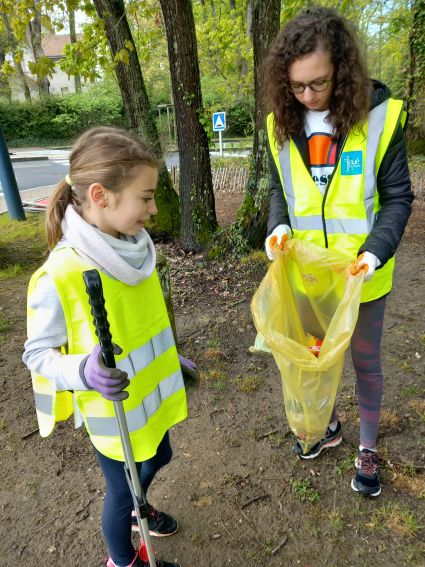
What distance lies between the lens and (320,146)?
1.80 metres

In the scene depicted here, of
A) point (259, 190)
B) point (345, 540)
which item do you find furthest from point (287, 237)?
point (259, 190)

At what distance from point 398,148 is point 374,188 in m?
0.17

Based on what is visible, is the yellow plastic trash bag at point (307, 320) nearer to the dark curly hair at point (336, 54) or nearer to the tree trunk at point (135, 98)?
the dark curly hair at point (336, 54)

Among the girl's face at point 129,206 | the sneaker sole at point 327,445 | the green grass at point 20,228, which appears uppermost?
the girl's face at point 129,206

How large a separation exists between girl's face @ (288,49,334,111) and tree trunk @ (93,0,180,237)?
3605 millimetres

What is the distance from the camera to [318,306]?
203 cm

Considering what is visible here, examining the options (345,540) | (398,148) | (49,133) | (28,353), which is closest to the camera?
(28,353)

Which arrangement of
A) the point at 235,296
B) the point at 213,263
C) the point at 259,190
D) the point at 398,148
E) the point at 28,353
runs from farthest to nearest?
the point at 213,263 → the point at 259,190 → the point at 235,296 → the point at 398,148 → the point at 28,353

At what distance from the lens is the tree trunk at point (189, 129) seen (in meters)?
4.66

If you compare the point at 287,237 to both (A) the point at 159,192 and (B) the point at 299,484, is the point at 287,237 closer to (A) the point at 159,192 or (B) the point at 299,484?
(B) the point at 299,484

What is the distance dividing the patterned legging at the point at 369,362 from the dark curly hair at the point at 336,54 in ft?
2.51

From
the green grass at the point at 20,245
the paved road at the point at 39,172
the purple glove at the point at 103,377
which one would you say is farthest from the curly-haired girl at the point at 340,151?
the paved road at the point at 39,172

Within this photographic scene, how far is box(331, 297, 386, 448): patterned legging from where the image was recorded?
1.87 metres

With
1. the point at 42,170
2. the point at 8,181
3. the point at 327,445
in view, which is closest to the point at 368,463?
the point at 327,445
